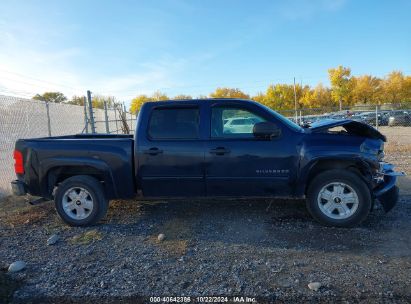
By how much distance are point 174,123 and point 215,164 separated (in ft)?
2.93

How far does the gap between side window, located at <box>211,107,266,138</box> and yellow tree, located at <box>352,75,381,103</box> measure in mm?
63487

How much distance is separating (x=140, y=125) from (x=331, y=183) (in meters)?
2.93

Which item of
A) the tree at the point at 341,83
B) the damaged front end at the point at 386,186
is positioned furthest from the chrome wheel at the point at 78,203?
the tree at the point at 341,83

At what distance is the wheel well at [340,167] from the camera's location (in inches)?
185

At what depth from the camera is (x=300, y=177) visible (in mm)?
4676

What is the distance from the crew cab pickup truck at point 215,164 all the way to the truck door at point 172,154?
1 cm

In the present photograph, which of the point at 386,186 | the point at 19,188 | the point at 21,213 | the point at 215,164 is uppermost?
the point at 215,164

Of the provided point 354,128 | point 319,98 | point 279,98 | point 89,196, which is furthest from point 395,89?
point 89,196

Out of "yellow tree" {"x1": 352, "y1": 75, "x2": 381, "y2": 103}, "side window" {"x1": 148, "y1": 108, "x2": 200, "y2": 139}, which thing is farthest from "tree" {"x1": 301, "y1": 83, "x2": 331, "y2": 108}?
"side window" {"x1": 148, "y1": 108, "x2": 200, "y2": 139}

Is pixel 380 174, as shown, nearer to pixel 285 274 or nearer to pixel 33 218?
pixel 285 274

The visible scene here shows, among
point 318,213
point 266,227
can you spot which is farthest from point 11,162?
point 318,213

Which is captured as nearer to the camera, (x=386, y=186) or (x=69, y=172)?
(x=386, y=186)

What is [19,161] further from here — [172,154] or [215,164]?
[215,164]

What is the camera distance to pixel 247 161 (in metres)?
4.72
